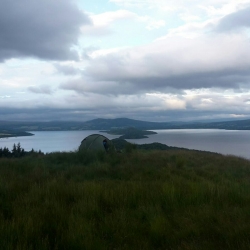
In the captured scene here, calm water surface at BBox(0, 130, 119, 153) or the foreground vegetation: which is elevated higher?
the foreground vegetation

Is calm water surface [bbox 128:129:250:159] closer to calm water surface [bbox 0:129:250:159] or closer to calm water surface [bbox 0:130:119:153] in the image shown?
calm water surface [bbox 0:129:250:159]

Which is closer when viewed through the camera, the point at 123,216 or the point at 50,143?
the point at 123,216

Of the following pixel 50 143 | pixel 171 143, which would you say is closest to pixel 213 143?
pixel 171 143

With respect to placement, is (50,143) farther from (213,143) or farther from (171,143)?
(213,143)

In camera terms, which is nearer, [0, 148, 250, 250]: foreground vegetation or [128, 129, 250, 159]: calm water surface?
[0, 148, 250, 250]: foreground vegetation

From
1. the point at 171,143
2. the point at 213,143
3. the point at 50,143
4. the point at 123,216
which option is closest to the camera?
the point at 123,216

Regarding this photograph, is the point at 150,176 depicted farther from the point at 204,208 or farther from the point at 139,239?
the point at 139,239

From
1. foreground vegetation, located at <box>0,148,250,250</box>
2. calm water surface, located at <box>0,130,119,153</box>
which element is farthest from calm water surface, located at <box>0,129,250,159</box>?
foreground vegetation, located at <box>0,148,250,250</box>

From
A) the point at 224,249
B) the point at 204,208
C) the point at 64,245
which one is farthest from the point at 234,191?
the point at 64,245

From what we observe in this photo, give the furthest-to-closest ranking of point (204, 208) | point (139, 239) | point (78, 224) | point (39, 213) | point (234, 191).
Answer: point (234, 191), point (204, 208), point (39, 213), point (78, 224), point (139, 239)

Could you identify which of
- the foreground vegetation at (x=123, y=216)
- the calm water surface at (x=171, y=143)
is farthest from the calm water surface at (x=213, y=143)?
the foreground vegetation at (x=123, y=216)

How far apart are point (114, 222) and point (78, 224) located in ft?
1.83

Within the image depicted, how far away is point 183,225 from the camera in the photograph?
14.3ft

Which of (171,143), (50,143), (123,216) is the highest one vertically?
(123,216)
